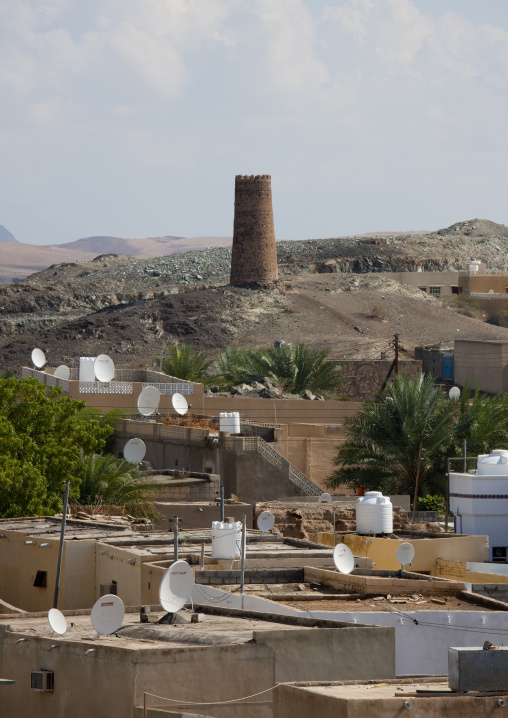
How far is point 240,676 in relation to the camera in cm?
946

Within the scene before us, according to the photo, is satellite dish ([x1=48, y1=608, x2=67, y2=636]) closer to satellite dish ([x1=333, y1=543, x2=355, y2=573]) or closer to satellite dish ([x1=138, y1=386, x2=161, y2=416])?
satellite dish ([x1=333, y1=543, x2=355, y2=573])

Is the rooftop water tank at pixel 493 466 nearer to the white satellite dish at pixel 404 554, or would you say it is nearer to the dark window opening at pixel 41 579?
the white satellite dish at pixel 404 554

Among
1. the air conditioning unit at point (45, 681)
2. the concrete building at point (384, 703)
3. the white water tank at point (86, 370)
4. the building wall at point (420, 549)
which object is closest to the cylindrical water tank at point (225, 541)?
the building wall at point (420, 549)

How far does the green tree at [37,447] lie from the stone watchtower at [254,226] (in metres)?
41.7

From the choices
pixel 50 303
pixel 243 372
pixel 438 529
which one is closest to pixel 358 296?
pixel 50 303

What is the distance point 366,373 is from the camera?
4728 cm

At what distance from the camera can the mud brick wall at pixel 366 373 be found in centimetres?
4650

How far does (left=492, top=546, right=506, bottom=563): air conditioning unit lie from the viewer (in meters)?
18.2

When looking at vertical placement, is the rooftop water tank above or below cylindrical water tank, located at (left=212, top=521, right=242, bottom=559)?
above

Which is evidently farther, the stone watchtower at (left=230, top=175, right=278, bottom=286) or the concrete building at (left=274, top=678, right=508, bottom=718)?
the stone watchtower at (left=230, top=175, right=278, bottom=286)

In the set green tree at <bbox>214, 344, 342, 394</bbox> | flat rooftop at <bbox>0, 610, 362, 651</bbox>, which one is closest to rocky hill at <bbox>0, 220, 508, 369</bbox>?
green tree at <bbox>214, 344, 342, 394</bbox>

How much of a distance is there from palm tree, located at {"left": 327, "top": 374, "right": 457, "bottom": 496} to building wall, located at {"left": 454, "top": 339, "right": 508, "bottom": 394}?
12815 millimetres

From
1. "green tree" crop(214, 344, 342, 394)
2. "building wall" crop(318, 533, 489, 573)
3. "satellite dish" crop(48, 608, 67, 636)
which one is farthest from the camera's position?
"green tree" crop(214, 344, 342, 394)

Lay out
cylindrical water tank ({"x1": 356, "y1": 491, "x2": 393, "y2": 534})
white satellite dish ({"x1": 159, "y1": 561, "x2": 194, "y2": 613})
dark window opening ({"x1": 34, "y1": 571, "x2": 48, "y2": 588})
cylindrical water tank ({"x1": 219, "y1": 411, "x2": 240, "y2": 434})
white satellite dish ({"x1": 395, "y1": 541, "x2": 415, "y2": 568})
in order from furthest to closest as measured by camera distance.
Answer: cylindrical water tank ({"x1": 219, "y1": 411, "x2": 240, "y2": 434})
cylindrical water tank ({"x1": 356, "y1": 491, "x2": 393, "y2": 534})
dark window opening ({"x1": 34, "y1": 571, "x2": 48, "y2": 588})
white satellite dish ({"x1": 395, "y1": 541, "x2": 415, "y2": 568})
white satellite dish ({"x1": 159, "y1": 561, "x2": 194, "y2": 613})
